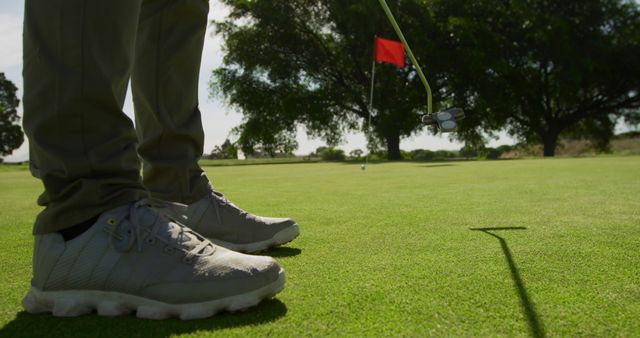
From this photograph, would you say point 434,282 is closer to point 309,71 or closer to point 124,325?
point 124,325

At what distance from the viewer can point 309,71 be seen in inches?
945

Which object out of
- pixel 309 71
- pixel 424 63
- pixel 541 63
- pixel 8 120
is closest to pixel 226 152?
pixel 309 71

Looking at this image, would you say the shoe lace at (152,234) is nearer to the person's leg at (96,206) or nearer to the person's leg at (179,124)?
the person's leg at (96,206)

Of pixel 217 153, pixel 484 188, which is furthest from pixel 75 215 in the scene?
pixel 217 153

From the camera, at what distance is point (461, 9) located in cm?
2467

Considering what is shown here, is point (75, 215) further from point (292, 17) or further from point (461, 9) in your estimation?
point (461, 9)

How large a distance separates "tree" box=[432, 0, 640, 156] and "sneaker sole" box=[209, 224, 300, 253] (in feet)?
71.9

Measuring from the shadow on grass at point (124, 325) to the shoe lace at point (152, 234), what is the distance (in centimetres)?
17

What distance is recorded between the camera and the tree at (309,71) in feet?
73.8

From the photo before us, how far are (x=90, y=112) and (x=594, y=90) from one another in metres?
29.7

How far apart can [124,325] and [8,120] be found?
4622 centimetres

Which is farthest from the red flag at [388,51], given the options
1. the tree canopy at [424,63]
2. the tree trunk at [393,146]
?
the tree trunk at [393,146]

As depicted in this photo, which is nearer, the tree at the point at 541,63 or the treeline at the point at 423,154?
the tree at the point at 541,63

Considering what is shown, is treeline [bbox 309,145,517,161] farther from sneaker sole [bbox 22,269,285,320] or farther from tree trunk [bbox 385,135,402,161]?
sneaker sole [bbox 22,269,285,320]
